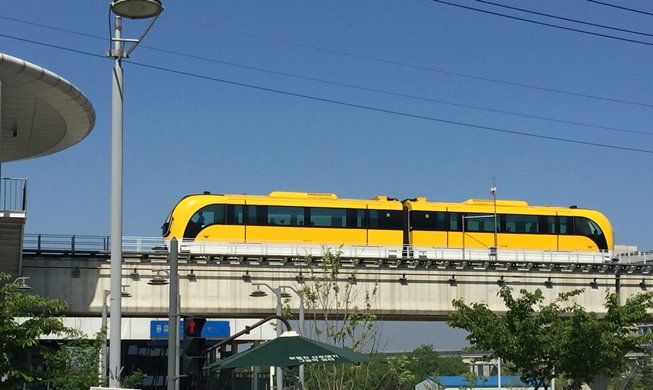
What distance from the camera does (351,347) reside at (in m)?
27.9

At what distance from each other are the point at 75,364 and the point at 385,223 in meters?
23.3

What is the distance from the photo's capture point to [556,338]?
30.4m

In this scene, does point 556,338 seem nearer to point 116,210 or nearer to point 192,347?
point 116,210

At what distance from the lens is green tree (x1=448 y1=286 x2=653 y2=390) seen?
3052cm

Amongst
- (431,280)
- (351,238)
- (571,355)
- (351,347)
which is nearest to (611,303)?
(571,355)

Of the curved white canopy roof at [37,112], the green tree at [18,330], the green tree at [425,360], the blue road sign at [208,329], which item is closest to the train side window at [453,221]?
the blue road sign at [208,329]

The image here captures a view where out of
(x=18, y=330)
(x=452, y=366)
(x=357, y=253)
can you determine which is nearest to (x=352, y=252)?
(x=357, y=253)

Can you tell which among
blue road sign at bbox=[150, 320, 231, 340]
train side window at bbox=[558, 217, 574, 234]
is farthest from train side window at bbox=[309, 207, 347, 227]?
train side window at bbox=[558, 217, 574, 234]

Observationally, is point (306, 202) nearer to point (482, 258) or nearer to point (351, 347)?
point (482, 258)

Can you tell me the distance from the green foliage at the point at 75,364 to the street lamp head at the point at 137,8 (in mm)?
10866

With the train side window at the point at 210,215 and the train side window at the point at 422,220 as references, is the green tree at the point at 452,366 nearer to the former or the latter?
the train side window at the point at 422,220

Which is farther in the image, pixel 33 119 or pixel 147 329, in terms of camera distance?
pixel 147 329

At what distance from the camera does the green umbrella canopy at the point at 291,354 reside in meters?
14.0

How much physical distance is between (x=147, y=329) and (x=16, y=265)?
9318 millimetres
